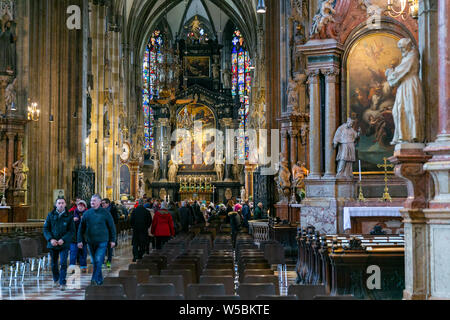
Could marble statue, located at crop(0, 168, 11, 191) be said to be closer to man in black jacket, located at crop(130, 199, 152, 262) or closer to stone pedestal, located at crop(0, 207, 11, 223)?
stone pedestal, located at crop(0, 207, 11, 223)

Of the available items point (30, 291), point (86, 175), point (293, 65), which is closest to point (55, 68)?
point (86, 175)

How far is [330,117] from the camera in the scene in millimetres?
16750

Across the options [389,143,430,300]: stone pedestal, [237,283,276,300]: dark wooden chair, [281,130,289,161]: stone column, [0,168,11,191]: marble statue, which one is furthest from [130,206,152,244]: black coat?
[237,283,276,300]: dark wooden chair

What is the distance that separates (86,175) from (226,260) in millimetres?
22303

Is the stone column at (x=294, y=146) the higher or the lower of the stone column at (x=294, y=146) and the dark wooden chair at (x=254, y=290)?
the higher

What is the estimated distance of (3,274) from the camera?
47.0 ft

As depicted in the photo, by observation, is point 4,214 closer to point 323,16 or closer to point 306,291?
point 323,16

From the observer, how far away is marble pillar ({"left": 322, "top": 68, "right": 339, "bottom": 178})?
16.5 meters

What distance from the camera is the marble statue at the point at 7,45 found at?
21750 millimetres

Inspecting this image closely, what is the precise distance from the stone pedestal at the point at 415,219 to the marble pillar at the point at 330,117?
855 cm

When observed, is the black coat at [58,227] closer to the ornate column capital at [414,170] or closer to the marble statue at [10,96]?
the ornate column capital at [414,170]

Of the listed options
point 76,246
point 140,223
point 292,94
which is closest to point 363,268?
point 76,246

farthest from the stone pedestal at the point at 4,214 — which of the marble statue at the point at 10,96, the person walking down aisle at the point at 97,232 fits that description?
the person walking down aisle at the point at 97,232

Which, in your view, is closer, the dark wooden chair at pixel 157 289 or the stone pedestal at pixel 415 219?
the dark wooden chair at pixel 157 289
